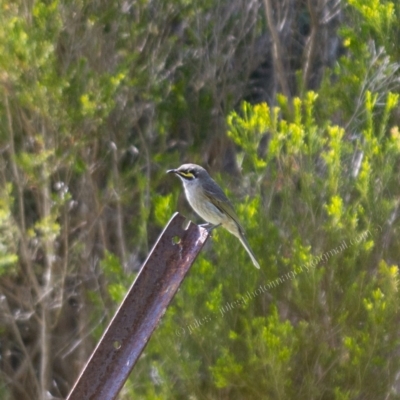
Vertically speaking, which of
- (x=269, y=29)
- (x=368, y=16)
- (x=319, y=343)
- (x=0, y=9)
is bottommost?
(x=319, y=343)

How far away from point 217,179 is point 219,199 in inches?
23.0

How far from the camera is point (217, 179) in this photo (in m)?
6.22

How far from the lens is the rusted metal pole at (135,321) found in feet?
6.51

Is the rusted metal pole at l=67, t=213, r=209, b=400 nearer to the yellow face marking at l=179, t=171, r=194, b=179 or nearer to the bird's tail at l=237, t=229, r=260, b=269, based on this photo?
the bird's tail at l=237, t=229, r=260, b=269

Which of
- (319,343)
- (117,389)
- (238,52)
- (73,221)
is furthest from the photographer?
(238,52)

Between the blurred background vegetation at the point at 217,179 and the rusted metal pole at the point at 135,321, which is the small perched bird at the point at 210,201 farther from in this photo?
the rusted metal pole at the point at 135,321

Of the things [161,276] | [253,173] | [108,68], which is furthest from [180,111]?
[161,276]

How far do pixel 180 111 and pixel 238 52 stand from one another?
3.23ft

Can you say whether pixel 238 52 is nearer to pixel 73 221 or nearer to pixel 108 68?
pixel 108 68

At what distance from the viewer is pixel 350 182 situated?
5.61m

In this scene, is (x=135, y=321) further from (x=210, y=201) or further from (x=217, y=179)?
(x=217, y=179)

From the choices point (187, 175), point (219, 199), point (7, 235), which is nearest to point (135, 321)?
point (219, 199)

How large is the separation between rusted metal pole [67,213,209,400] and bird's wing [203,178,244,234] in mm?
3442

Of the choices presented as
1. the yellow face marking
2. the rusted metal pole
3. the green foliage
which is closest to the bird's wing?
the yellow face marking
